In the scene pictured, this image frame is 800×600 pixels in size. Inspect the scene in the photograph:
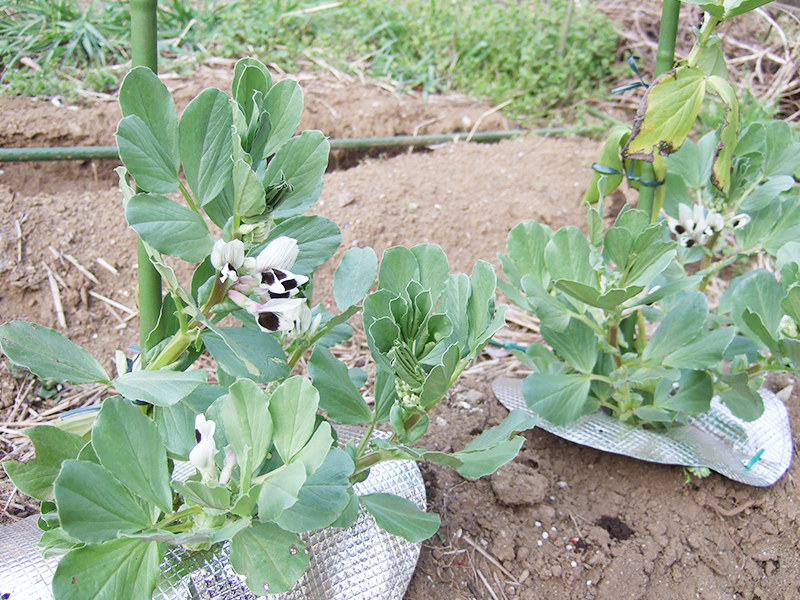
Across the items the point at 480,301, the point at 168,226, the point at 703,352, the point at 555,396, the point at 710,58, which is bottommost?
the point at 555,396

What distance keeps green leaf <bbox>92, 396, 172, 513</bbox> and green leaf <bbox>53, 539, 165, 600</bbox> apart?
50 millimetres

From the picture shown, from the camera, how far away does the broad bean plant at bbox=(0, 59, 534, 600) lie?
682 millimetres

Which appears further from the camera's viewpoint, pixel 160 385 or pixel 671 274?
pixel 671 274

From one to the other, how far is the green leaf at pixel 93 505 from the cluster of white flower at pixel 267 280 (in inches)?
8.9

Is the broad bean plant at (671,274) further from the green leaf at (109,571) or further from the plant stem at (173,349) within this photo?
the green leaf at (109,571)

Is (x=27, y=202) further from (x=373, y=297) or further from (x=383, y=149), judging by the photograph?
(x=373, y=297)

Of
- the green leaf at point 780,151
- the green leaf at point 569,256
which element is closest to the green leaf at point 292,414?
the green leaf at point 569,256

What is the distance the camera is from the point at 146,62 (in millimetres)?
Result: 846

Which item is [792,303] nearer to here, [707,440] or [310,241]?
[707,440]

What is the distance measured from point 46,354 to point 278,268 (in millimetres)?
303

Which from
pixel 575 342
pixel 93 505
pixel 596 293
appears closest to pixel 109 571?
pixel 93 505

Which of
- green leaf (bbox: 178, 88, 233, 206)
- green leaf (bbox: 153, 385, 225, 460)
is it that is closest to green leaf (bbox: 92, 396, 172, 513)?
green leaf (bbox: 153, 385, 225, 460)

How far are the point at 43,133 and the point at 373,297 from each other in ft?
5.79

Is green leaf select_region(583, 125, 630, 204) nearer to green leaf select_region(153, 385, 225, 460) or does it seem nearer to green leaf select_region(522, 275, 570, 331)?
green leaf select_region(522, 275, 570, 331)
